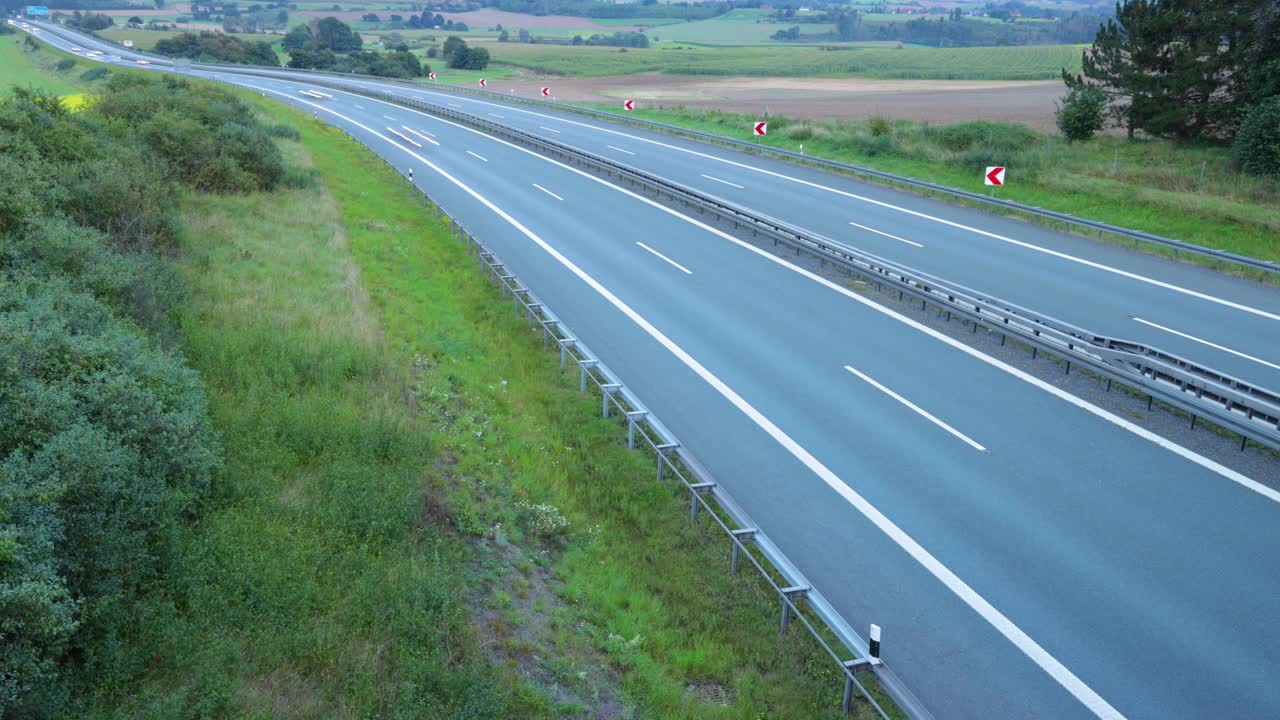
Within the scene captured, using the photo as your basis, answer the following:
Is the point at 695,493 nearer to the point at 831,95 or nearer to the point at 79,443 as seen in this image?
the point at 79,443

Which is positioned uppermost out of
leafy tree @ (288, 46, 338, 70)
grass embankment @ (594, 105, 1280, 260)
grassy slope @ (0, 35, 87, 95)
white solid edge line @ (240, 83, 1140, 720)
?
leafy tree @ (288, 46, 338, 70)

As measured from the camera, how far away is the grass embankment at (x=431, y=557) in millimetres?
7410

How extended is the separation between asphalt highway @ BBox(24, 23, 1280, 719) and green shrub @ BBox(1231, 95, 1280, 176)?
11613 millimetres

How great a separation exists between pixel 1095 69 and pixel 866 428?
1326 inches

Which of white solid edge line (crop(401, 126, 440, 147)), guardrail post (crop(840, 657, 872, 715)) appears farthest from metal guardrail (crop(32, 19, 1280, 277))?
guardrail post (crop(840, 657, 872, 715))

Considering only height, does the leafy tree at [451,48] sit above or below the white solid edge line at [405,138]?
above

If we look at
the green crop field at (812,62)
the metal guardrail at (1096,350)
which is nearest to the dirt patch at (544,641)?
the metal guardrail at (1096,350)

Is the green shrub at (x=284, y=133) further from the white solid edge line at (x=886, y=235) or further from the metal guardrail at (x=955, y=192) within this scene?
the white solid edge line at (x=886, y=235)

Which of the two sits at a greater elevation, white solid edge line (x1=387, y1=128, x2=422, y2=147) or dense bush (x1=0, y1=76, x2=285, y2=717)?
white solid edge line (x1=387, y1=128, x2=422, y2=147)

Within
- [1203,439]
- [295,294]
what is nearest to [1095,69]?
[1203,439]

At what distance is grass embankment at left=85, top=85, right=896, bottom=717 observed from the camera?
7410 mm

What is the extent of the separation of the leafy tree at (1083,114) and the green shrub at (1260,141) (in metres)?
6.67

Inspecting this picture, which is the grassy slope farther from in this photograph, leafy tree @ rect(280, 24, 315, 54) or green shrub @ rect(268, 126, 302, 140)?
leafy tree @ rect(280, 24, 315, 54)

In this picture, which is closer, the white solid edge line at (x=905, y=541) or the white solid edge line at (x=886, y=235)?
the white solid edge line at (x=905, y=541)
